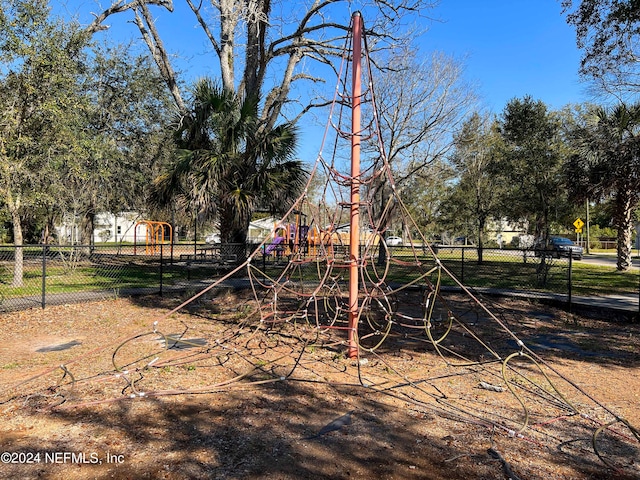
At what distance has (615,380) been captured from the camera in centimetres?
462

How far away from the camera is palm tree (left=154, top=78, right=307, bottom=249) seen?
8883 mm

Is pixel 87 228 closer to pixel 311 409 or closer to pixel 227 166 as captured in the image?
pixel 227 166

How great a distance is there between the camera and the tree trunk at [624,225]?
15.2 m

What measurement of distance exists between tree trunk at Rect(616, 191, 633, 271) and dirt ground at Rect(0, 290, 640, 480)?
11.1 meters

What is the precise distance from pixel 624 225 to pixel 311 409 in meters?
16.4

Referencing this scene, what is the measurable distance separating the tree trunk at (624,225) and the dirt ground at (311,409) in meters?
11.1

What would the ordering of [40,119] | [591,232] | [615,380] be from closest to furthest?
1. [615,380]
2. [40,119]
3. [591,232]

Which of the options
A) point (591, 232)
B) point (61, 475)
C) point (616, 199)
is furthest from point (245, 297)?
point (591, 232)

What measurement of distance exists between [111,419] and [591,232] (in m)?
49.3

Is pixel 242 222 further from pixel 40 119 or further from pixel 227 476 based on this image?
pixel 227 476

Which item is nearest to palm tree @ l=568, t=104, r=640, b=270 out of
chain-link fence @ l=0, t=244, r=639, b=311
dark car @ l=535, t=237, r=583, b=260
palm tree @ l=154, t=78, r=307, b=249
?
dark car @ l=535, t=237, r=583, b=260

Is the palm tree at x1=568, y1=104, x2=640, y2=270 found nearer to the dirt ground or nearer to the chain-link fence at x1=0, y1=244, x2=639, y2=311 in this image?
the chain-link fence at x1=0, y1=244, x2=639, y2=311

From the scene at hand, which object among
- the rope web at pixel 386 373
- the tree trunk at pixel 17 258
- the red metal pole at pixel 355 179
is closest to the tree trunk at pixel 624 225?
the rope web at pixel 386 373

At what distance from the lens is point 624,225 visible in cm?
1558
